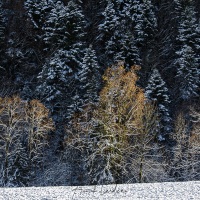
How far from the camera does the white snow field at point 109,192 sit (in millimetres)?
13453

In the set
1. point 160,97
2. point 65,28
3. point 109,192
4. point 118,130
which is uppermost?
point 65,28

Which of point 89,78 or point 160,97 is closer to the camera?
point 160,97

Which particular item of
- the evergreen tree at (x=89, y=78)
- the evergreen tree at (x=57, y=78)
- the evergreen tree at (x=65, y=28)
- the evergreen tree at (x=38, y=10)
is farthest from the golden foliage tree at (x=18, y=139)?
the evergreen tree at (x=38, y=10)

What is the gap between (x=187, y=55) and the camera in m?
Result: 54.4

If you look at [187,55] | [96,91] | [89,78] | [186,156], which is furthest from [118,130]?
[187,55]

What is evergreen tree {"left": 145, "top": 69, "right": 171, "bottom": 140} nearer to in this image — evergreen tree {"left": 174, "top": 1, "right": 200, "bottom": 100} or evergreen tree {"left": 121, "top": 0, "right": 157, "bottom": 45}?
evergreen tree {"left": 174, "top": 1, "right": 200, "bottom": 100}

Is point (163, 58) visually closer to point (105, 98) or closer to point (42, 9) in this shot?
point (42, 9)

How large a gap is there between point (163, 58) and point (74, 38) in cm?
1748

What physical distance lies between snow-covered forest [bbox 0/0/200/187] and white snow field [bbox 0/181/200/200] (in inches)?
401

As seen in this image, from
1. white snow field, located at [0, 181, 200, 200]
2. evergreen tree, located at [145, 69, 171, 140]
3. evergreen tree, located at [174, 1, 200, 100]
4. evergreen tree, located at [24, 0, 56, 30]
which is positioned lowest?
white snow field, located at [0, 181, 200, 200]

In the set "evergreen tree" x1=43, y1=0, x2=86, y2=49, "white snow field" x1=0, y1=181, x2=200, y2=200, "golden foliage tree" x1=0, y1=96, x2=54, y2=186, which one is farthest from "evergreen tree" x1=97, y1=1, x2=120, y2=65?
"white snow field" x1=0, y1=181, x2=200, y2=200

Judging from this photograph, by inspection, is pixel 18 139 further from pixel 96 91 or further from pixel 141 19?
pixel 141 19

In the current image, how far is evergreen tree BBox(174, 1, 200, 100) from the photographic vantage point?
2077 inches

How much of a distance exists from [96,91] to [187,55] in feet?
56.2
